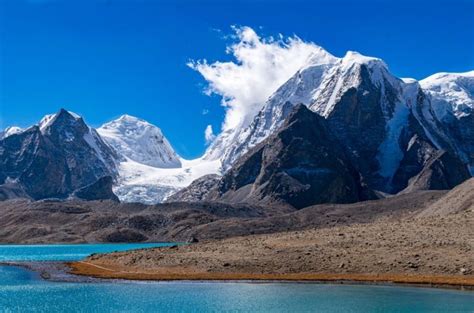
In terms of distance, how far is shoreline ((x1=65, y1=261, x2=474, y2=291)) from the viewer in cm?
7788

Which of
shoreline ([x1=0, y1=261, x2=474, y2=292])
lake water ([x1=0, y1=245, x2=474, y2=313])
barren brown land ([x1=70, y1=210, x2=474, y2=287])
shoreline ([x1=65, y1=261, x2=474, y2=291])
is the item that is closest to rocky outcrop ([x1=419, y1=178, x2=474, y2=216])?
barren brown land ([x1=70, y1=210, x2=474, y2=287])

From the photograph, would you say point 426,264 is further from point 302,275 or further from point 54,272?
point 54,272

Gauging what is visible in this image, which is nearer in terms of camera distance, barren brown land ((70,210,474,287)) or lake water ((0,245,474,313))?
lake water ((0,245,474,313))

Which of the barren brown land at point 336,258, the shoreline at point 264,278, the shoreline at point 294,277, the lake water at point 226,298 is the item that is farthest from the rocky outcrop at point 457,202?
the lake water at point 226,298

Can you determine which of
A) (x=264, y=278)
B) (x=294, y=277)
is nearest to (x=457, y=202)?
(x=294, y=277)

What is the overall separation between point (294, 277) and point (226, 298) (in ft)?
61.2

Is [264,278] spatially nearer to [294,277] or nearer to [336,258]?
[294,277]

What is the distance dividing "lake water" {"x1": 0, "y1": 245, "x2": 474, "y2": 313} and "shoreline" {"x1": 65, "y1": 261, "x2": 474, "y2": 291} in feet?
9.04

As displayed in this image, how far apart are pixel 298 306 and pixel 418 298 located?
1233 cm

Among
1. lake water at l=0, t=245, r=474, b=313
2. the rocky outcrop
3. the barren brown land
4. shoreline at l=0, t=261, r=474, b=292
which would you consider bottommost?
lake water at l=0, t=245, r=474, b=313

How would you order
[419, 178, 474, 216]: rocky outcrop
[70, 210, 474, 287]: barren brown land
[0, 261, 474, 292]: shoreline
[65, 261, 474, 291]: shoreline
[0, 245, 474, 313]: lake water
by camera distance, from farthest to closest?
[419, 178, 474, 216]: rocky outcrop < [70, 210, 474, 287]: barren brown land < [0, 261, 474, 292]: shoreline < [65, 261, 474, 291]: shoreline < [0, 245, 474, 313]: lake water

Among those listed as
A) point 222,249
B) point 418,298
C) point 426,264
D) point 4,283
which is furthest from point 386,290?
point 4,283

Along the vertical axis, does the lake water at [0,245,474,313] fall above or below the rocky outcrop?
below

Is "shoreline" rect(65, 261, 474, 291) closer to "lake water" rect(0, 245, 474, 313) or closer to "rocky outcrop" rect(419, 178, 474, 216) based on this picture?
"lake water" rect(0, 245, 474, 313)
